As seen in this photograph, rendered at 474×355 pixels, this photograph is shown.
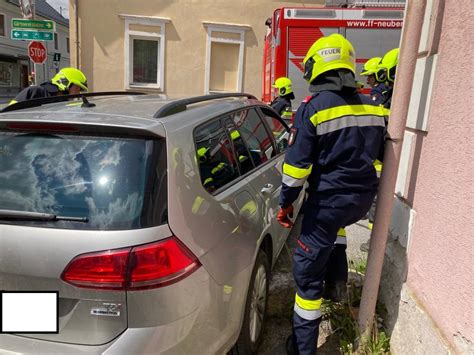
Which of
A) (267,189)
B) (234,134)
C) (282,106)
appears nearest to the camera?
(234,134)

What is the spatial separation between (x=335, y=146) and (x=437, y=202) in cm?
60

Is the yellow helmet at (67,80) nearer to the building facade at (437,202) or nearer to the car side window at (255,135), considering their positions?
the car side window at (255,135)

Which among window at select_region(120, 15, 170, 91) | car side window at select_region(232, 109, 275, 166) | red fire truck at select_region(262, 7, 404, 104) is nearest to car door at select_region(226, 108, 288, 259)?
car side window at select_region(232, 109, 275, 166)

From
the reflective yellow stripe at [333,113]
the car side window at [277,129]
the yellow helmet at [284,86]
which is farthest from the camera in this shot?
the yellow helmet at [284,86]

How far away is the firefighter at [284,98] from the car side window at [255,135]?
10.3ft

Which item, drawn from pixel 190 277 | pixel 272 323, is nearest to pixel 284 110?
pixel 272 323

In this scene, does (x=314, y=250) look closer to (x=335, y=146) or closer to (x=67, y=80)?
(x=335, y=146)

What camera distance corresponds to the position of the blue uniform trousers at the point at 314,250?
94.0 inches

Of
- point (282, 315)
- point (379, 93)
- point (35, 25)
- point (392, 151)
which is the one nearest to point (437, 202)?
point (392, 151)

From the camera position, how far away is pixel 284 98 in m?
6.89

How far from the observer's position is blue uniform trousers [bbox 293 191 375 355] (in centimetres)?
239

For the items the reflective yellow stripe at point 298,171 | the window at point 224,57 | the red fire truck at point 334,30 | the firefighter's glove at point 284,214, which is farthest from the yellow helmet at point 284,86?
the window at point 224,57

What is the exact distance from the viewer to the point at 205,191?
2.04m

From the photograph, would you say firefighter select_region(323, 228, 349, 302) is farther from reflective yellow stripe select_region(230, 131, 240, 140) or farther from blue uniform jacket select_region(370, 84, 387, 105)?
blue uniform jacket select_region(370, 84, 387, 105)
